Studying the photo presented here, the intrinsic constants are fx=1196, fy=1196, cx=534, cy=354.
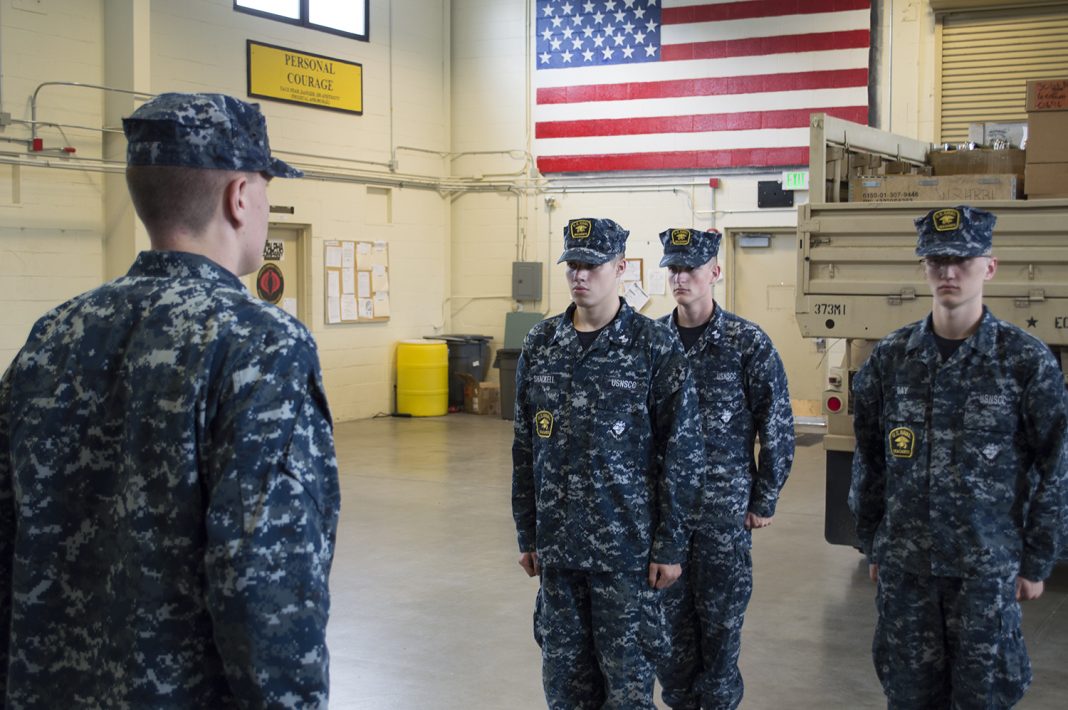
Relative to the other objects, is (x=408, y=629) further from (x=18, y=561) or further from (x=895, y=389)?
(x=18, y=561)

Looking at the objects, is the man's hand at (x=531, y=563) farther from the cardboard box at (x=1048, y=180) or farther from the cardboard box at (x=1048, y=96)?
the cardboard box at (x=1048, y=96)

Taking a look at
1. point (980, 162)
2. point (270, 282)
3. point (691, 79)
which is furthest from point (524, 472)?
point (691, 79)

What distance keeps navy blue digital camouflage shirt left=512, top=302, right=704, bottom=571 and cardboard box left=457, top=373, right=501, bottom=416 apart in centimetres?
1056

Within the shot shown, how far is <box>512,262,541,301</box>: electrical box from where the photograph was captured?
47.9 ft

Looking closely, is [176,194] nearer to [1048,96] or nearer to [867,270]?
[867,270]

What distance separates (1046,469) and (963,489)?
0.79ft

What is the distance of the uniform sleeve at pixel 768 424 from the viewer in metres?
4.41

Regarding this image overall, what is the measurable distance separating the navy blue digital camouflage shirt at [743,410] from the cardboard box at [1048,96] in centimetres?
245

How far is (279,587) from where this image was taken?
163 centimetres

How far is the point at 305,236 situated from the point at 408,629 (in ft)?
26.6

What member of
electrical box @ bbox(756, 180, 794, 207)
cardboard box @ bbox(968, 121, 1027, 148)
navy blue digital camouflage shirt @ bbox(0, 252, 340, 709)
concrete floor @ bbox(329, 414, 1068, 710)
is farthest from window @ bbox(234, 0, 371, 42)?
navy blue digital camouflage shirt @ bbox(0, 252, 340, 709)

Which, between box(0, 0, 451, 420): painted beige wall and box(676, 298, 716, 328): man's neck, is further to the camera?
box(0, 0, 451, 420): painted beige wall

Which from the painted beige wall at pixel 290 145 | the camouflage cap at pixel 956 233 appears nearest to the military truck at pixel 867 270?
the camouflage cap at pixel 956 233

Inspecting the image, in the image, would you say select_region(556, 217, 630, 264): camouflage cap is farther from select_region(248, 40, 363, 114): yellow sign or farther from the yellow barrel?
the yellow barrel
